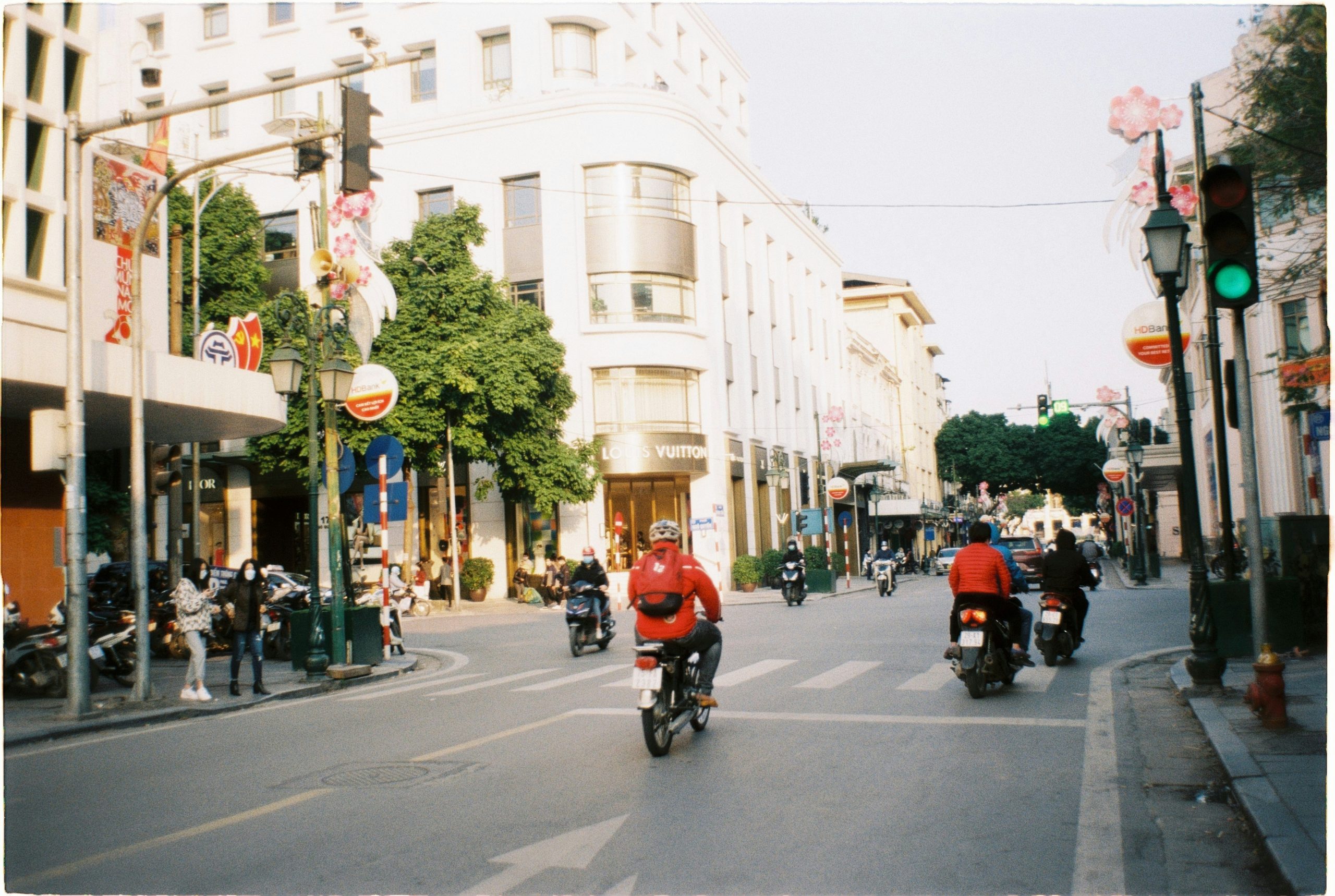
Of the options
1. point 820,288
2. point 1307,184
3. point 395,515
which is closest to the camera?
point 1307,184

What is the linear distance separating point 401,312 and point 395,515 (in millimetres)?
18712

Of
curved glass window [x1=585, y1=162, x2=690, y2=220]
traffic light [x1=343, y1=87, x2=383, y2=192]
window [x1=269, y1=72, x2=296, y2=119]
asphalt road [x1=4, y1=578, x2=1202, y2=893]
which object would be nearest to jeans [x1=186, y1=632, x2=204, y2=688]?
asphalt road [x1=4, y1=578, x2=1202, y2=893]

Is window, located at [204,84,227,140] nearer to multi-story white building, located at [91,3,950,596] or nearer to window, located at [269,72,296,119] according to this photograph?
multi-story white building, located at [91,3,950,596]

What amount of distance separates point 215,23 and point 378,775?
138 ft

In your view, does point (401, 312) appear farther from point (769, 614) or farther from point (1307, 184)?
point (1307, 184)

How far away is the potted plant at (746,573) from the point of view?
131 ft

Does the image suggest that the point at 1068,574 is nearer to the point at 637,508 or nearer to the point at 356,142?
the point at 356,142

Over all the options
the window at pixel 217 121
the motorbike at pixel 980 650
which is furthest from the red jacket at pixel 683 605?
the window at pixel 217 121

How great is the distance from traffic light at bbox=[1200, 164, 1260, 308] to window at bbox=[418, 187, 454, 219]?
3495 cm

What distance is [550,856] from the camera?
5629 mm

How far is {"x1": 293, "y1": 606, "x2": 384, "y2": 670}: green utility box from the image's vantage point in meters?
16.5

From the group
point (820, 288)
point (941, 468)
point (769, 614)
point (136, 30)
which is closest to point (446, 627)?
point (769, 614)

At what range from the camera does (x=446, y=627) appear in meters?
26.9

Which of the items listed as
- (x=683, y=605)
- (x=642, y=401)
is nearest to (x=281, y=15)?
(x=642, y=401)
